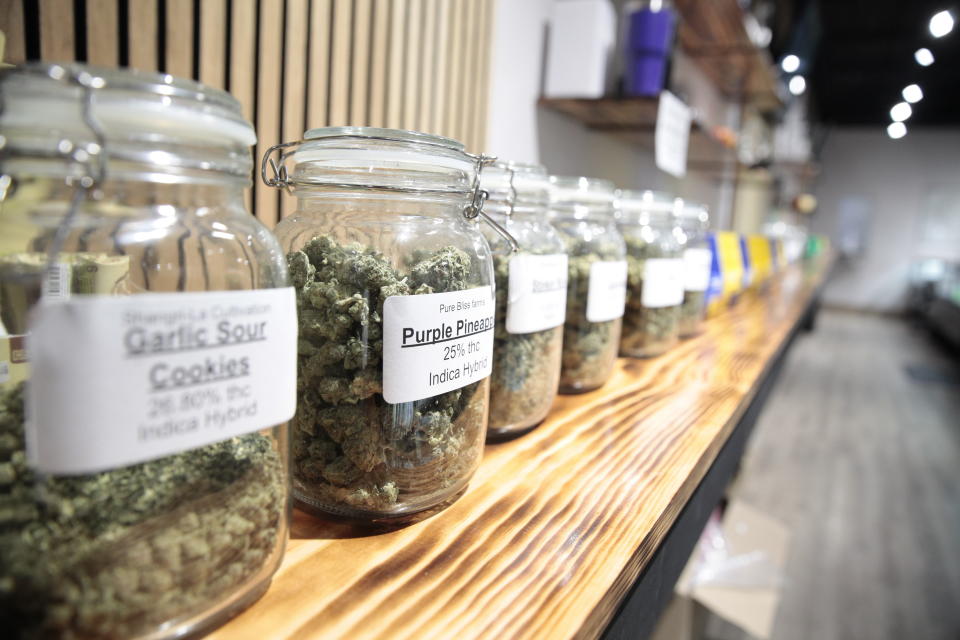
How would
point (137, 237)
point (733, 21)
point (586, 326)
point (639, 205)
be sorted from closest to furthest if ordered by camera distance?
point (137, 237), point (586, 326), point (639, 205), point (733, 21)

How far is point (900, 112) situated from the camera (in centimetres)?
1015

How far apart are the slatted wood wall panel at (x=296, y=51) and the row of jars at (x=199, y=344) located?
0.34 metres

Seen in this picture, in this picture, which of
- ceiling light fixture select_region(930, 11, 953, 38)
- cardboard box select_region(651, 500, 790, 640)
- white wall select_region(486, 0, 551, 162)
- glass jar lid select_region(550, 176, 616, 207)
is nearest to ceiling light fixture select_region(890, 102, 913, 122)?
ceiling light fixture select_region(930, 11, 953, 38)

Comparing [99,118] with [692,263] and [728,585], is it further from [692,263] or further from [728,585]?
[728,585]

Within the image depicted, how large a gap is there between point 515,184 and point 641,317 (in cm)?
43

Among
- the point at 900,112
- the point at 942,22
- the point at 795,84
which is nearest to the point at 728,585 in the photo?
the point at 795,84

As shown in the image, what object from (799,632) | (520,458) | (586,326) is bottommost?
(799,632)

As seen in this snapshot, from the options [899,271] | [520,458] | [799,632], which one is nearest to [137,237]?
[520,458]

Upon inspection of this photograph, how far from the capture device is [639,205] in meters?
1.03

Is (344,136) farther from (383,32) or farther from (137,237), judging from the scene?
(383,32)

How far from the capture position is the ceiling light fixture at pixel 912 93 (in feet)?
29.4

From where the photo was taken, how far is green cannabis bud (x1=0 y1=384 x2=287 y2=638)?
28 centimetres

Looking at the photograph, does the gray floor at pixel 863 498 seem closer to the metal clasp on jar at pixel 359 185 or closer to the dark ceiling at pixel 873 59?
the metal clasp on jar at pixel 359 185

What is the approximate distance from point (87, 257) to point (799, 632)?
89.7 inches
